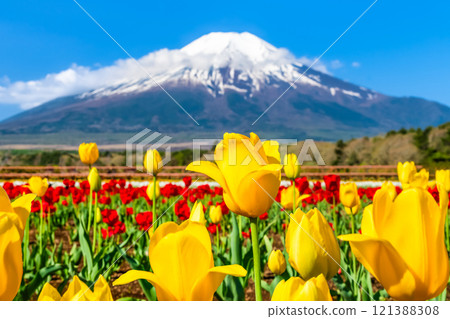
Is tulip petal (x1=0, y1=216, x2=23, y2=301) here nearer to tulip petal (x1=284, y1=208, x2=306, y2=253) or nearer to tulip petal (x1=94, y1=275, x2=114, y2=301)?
tulip petal (x1=94, y1=275, x2=114, y2=301)

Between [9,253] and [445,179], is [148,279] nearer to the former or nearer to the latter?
[9,253]

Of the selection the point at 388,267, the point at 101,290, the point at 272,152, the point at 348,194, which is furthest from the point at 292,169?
the point at 101,290

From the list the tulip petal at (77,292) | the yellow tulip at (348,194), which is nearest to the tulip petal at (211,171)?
the tulip petal at (77,292)
